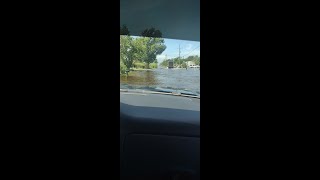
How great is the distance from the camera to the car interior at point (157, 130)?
167cm

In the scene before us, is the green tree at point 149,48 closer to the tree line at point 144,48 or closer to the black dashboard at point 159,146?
the tree line at point 144,48

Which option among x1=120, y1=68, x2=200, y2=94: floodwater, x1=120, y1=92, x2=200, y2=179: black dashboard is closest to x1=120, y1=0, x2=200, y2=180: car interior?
x1=120, y1=92, x2=200, y2=179: black dashboard

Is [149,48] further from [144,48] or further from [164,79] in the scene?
[164,79]

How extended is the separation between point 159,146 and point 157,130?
0.11m

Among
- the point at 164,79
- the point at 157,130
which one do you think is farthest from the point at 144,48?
the point at 157,130

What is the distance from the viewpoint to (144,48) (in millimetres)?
2090

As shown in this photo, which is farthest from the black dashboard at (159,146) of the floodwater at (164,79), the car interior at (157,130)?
the floodwater at (164,79)

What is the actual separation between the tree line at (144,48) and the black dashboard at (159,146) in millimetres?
281
